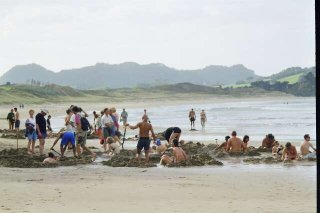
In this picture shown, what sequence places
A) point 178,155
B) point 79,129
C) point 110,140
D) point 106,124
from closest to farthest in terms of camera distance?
point 178,155 < point 79,129 < point 110,140 < point 106,124

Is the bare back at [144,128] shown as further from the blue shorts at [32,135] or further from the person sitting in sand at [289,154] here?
the person sitting in sand at [289,154]

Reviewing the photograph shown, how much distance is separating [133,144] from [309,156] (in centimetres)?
803

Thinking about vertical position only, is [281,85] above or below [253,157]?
above

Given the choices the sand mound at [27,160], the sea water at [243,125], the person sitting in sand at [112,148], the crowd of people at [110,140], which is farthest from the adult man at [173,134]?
the sea water at [243,125]

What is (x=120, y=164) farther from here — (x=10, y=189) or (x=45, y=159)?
(x=10, y=189)

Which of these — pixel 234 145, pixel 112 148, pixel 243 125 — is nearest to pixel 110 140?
pixel 112 148

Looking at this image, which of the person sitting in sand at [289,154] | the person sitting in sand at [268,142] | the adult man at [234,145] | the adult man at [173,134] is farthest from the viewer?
the person sitting in sand at [268,142]

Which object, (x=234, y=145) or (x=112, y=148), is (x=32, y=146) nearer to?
(x=112, y=148)

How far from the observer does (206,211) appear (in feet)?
24.8

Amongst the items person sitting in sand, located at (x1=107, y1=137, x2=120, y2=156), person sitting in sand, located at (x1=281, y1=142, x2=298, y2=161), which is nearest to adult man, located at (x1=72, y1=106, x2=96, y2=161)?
person sitting in sand, located at (x1=107, y1=137, x2=120, y2=156)

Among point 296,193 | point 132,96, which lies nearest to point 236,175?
point 296,193

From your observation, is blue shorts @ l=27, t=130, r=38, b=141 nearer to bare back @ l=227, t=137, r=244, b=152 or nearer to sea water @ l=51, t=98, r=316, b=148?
bare back @ l=227, t=137, r=244, b=152

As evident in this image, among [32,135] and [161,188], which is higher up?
[32,135]

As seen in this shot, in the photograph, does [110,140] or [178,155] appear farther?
[110,140]
